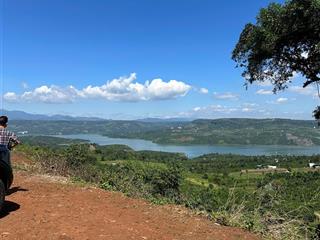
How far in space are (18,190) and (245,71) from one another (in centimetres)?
931

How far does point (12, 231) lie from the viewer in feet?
20.3

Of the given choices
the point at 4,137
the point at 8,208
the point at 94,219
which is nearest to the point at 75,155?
the point at 4,137

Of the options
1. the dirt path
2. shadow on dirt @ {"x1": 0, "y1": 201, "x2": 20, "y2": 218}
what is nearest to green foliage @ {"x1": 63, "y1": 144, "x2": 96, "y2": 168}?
the dirt path

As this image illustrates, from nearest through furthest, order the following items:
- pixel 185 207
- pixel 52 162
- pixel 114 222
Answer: pixel 114 222 < pixel 185 207 < pixel 52 162

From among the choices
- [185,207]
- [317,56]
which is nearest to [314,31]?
[317,56]

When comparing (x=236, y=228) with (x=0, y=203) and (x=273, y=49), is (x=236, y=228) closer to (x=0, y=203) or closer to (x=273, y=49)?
(x=0, y=203)

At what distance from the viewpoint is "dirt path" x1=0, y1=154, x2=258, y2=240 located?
6.26 meters

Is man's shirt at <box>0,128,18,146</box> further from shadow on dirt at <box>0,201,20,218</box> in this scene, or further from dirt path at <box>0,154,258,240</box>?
shadow on dirt at <box>0,201,20,218</box>

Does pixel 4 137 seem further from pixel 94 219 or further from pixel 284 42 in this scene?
pixel 284 42

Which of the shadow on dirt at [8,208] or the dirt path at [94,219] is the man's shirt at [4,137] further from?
the shadow on dirt at [8,208]

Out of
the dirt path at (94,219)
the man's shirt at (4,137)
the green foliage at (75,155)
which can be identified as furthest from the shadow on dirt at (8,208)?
the green foliage at (75,155)

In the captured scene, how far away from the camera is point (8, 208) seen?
24.5 feet

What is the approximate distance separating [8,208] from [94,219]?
164cm

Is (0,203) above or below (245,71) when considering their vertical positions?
below
